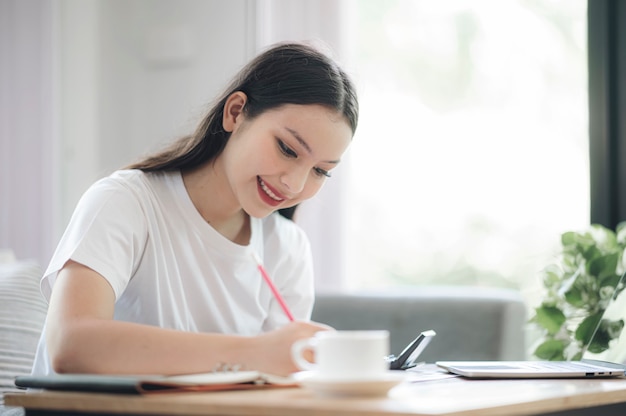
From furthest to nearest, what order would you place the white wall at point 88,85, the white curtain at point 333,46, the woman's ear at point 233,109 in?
1. the white wall at point 88,85
2. the white curtain at point 333,46
3. the woman's ear at point 233,109

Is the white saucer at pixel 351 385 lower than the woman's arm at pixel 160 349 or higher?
higher

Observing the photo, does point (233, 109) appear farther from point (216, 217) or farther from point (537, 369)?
point (537, 369)

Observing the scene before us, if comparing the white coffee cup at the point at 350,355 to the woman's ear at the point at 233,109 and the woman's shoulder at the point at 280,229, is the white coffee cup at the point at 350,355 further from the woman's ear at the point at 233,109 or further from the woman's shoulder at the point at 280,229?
the woman's shoulder at the point at 280,229

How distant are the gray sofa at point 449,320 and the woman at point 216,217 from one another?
535mm

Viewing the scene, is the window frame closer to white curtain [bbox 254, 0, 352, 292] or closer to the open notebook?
white curtain [bbox 254, 0, 352, 292]

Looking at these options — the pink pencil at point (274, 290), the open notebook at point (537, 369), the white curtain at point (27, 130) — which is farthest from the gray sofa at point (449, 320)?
the white curtain at point (27, 130)

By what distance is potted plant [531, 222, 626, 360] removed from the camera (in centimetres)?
175

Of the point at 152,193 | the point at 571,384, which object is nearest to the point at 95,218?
the point at 152,193

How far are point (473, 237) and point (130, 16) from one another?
1.75 m

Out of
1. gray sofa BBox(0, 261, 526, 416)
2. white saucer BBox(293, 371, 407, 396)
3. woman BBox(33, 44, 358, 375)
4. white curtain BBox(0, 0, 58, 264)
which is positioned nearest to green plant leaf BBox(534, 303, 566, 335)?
gray sofa BBox(0, 261, 526, 416)

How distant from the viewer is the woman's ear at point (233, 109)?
1512mm

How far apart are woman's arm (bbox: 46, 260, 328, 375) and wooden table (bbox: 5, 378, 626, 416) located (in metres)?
0.09

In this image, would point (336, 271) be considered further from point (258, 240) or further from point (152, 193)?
point (152, 193)

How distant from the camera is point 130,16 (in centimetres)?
318
